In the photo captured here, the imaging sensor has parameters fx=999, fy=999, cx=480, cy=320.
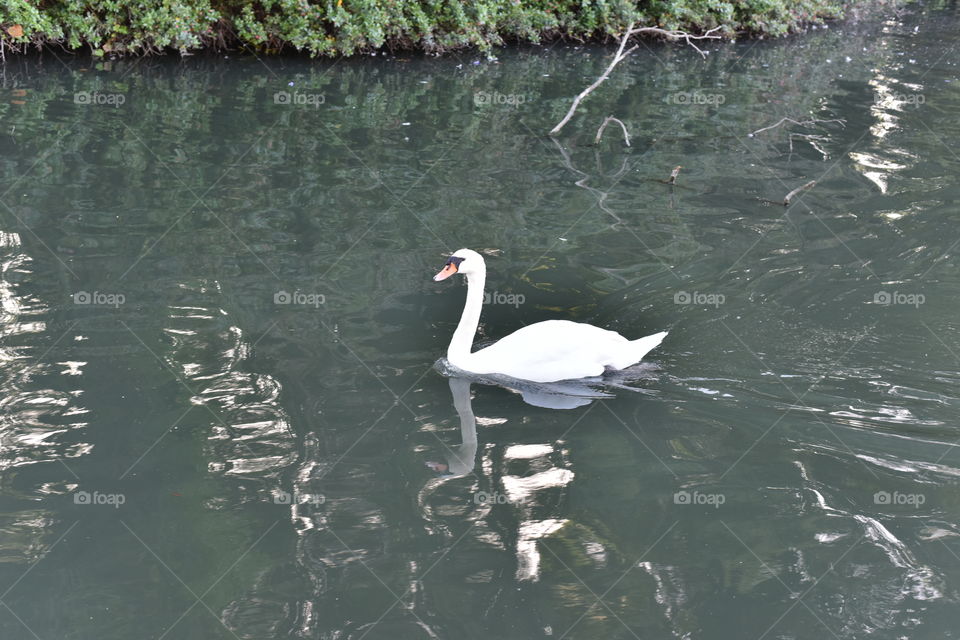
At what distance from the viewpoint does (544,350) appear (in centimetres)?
689

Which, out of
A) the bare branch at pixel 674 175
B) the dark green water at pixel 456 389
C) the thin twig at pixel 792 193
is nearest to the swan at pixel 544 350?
the dark green water at pixel 456 389

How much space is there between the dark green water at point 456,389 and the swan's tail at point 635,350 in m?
0.20

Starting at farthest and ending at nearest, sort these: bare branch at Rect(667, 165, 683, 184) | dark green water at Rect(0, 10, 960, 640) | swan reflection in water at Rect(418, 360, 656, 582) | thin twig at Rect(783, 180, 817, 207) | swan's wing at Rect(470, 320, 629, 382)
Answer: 1. bare branch at Rect(667, 165, 683, 184)
2. thin twig at Rect(783, 180, 817, 207)
3. swan's wing at Rect(470, 320, 629, 382)
4. swan reflection in water at Rect(418, 360, 656, 582)
5. dark green water at Rect(0, 10, 960, 640)

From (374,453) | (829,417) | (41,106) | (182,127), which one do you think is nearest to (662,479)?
(829,417)

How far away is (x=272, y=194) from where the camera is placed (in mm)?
10438

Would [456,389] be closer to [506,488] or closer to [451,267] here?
[451,267]

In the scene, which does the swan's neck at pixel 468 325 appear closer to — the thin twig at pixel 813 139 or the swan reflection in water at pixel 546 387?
the swan reflection in water at pixel 546 387

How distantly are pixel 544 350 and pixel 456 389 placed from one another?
674 mm

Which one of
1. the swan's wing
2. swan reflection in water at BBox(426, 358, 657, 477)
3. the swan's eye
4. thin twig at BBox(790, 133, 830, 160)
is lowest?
swan reflection in water at BBox(426, 358, 657, 477)

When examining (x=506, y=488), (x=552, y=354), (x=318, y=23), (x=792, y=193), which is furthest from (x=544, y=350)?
(x=318, y=23)

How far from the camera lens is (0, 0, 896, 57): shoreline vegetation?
1605 centimetres

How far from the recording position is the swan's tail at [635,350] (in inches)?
277

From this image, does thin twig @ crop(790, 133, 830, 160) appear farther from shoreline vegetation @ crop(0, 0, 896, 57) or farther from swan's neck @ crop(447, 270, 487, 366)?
swan's neck @ crop(447, 270, 487, 366)

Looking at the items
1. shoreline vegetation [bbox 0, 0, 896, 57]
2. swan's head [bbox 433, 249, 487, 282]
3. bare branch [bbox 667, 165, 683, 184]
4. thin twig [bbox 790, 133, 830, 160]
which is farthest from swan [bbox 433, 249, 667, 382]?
shoreline vegetation [bbox 0, 0, 896, 57]
